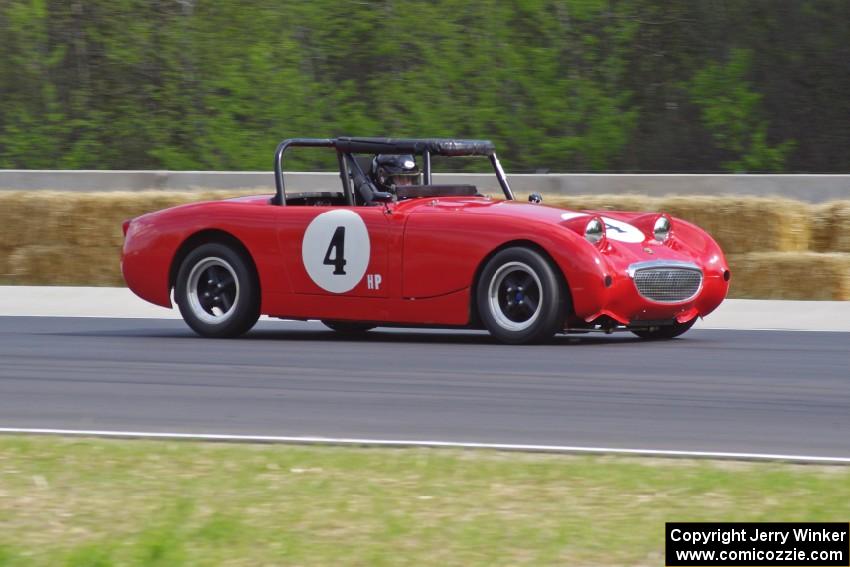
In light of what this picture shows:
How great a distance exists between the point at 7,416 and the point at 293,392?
1.45 m

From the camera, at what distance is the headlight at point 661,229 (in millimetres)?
10367

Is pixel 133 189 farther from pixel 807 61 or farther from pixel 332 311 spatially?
pixel 807 61

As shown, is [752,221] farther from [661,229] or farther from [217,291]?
[217,291]

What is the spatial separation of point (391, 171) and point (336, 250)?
2.80ft

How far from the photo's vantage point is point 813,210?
15.1m

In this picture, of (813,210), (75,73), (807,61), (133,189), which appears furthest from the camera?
(75,73)

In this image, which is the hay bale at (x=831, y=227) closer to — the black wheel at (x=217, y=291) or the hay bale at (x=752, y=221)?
the hay bale at (x=752, y=221)

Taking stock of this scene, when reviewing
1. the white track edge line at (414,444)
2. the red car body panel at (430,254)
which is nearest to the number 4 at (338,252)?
the red car body panel at (430,254)

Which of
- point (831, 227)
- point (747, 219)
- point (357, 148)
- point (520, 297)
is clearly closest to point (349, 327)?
point (357, 148)

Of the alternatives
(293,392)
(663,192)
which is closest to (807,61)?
(663,192)

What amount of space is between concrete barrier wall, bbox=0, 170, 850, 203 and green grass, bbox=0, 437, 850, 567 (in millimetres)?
10392

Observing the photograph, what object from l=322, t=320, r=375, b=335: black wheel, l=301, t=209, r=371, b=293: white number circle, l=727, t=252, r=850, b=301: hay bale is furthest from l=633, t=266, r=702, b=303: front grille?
l=727, t=252, r=850, b=301: hay bale

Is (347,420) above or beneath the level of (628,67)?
beneath

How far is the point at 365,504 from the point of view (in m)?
4.84
